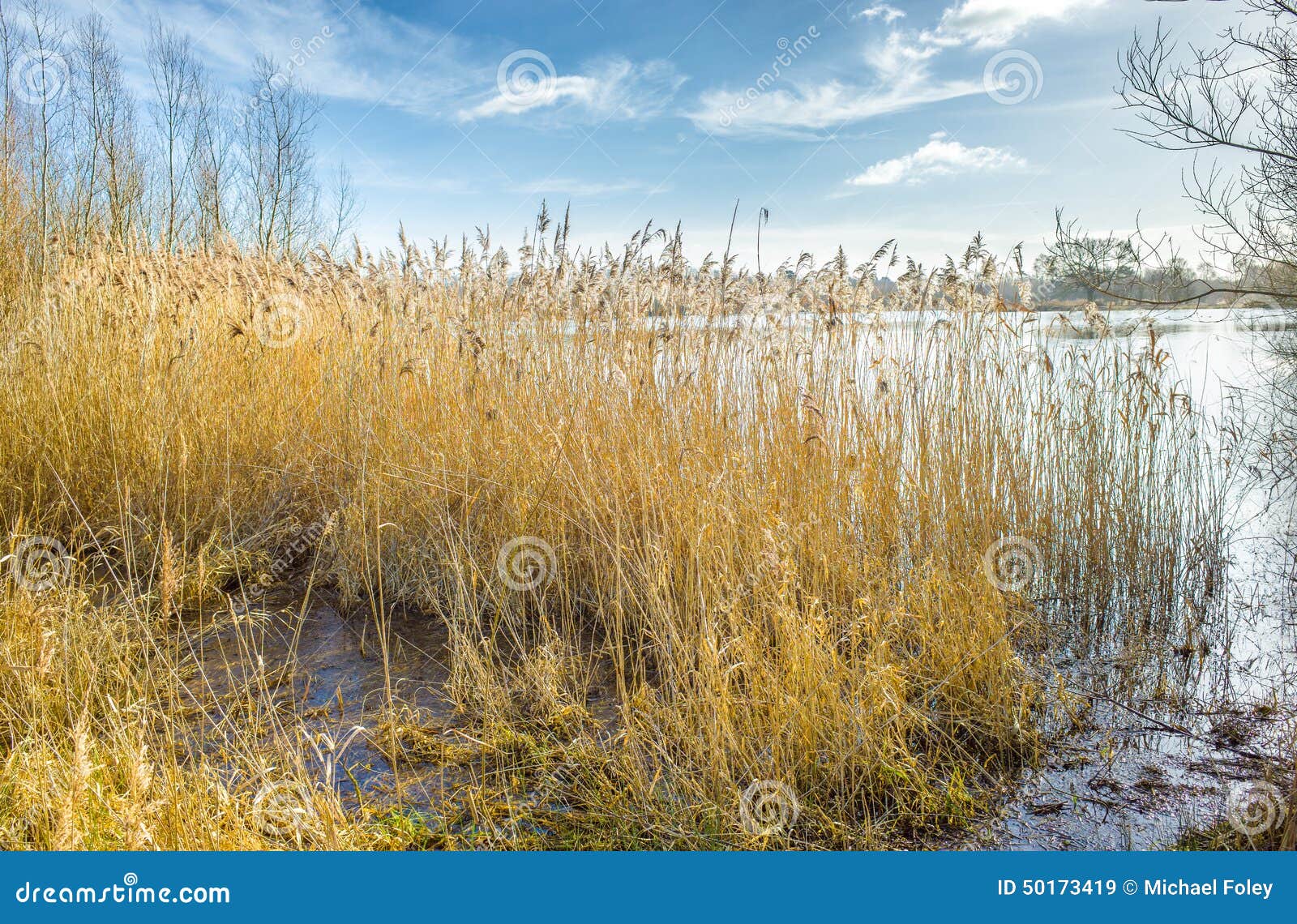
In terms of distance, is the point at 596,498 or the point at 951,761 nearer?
the point at 951,761

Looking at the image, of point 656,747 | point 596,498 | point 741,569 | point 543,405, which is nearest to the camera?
point 656,747

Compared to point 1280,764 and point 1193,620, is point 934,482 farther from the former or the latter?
point 1280,764

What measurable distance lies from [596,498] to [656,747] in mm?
1343

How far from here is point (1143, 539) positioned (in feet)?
11.6

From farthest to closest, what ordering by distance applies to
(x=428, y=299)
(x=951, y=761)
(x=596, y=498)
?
1. (x=428, y=299)
2. (x=596, y=498)
3. (x=951, y=761)

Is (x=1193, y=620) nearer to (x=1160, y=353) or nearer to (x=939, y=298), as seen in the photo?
(x=1160, y=353)

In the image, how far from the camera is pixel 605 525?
2998 mm

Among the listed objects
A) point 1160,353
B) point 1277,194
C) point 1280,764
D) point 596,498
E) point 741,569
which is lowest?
point 1280,764

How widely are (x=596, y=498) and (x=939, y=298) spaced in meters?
2.03

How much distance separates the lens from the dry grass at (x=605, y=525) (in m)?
1.88

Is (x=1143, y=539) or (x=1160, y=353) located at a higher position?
(x=1160, y=353)

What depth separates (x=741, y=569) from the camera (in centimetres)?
264

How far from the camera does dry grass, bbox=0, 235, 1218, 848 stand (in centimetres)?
188

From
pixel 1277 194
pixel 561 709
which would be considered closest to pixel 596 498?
pixel 561 709
